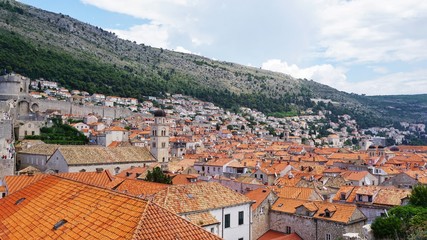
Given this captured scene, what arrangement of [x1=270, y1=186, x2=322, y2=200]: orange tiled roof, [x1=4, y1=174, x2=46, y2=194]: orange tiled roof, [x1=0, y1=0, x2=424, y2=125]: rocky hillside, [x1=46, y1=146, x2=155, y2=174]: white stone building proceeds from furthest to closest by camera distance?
[x1=0, y1=0, x2=424, y2=125]: rocky hillside
[x1=46, y1=146, x2=155, y2=174]: white stone building
[x1=270, y1=186, x2=322, y2=200]: orange tiled roof
[x1=4, y1=174, x2=46, y2=194]: orange tiled roof

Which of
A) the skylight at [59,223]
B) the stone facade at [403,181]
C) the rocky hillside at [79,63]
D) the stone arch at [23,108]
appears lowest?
the stone facade at [403,181]

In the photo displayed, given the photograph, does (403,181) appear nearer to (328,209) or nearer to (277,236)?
(328,209)

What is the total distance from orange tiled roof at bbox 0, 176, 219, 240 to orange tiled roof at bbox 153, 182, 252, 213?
30.2 ft

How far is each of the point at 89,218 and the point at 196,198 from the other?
1376cm

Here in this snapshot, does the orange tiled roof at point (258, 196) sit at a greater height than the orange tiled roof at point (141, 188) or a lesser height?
lesser

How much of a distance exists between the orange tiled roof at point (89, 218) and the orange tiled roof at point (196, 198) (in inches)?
362

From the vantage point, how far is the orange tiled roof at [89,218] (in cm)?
843

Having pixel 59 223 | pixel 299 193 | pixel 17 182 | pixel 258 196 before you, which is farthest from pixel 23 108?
pixel 59 223

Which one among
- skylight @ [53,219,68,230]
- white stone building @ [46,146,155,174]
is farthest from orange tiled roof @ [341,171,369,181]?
skylight @ [53,219,68,230]

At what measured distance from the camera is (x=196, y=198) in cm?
2283

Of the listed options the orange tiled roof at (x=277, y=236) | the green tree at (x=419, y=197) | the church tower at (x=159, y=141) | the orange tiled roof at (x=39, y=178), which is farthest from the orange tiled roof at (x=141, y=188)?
the church tower at (x=159, y=141)

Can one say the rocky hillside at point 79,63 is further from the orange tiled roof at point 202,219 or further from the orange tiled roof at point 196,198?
the orange tiled roof at point 202,219

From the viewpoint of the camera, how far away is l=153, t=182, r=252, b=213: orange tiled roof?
838 inches

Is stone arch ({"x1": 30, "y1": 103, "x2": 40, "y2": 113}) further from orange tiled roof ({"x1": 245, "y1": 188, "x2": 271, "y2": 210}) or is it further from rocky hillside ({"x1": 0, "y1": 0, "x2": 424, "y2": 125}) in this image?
orange tiled roof ({"x1": 245, "y1": 188, "x2": 271, "y2": 210})
